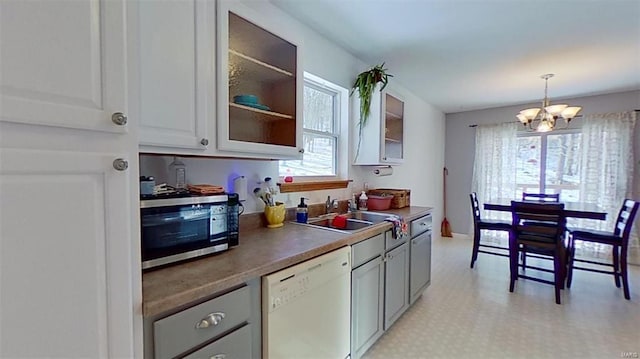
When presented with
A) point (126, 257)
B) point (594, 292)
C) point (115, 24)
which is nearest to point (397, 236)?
point (126, 257)

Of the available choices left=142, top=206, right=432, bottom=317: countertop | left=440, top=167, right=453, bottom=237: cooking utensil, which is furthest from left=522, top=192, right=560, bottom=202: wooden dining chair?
left=142, top=206, right=432, bottom=317: countertop

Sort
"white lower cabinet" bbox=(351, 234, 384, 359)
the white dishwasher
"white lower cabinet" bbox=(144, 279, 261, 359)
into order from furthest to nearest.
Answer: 1. "white lower cabinet" bbox=(351, 234, 384, 359)
2. the white dishwasher
3. "white lower cabinet" bbox=(144, 279, 261, 359)

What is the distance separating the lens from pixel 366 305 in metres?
1.91

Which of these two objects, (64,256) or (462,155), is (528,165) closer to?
(462,155)

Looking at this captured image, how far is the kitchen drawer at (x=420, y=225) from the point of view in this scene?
2496 millimetres

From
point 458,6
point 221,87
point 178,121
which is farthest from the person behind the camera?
point 458,6

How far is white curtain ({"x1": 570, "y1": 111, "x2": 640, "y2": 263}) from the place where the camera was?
13.0 ft

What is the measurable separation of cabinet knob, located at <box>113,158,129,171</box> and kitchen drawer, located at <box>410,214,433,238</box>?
213cm

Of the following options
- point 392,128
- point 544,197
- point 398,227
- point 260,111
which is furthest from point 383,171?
point 544,197

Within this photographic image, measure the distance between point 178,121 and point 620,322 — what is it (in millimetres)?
3524

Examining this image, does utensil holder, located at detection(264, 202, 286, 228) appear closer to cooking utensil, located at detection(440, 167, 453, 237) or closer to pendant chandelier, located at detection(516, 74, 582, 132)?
pendant chandelier, located at detection(516, 74, 582, 132)

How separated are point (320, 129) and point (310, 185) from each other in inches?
23.0

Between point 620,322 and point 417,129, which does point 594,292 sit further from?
point 417,129

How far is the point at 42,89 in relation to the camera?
0.65m
